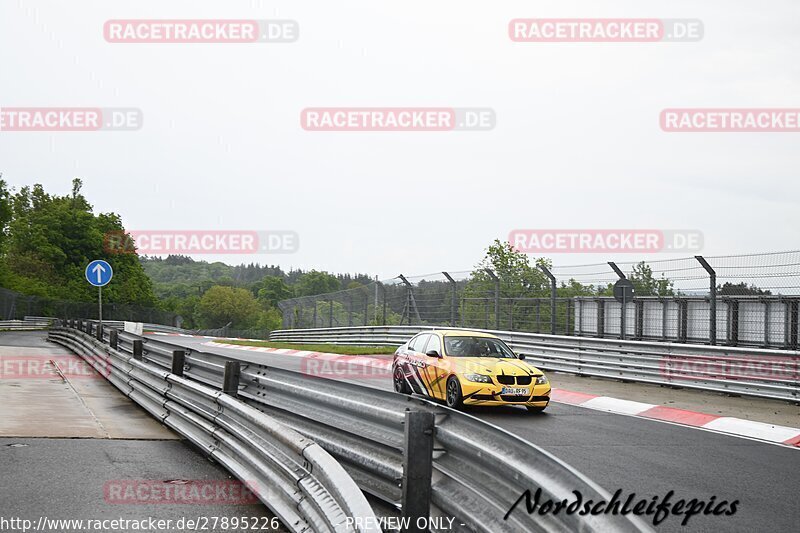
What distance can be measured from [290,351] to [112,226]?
79763mm

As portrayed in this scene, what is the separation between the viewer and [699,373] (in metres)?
15.7

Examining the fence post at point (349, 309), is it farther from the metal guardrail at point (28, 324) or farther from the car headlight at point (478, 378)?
the car headlight at point (478, 378)

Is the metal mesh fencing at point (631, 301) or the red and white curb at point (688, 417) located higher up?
the metal mesh fencing at point (631, 301)

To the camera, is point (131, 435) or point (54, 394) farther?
point (54, 394)

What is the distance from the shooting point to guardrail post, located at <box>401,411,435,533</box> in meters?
4.38

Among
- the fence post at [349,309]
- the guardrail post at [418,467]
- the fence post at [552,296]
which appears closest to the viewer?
the guardrail post at [418,467]

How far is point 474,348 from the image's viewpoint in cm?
1341

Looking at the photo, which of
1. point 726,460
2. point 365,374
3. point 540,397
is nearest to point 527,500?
point 726,460

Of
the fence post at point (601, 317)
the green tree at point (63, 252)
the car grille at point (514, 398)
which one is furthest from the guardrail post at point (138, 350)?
the green tree at point (63, 252)

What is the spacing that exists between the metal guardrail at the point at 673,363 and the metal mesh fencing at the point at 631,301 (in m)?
0.63

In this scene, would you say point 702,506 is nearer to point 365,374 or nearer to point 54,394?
point 54,394

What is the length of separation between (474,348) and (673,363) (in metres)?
4.98

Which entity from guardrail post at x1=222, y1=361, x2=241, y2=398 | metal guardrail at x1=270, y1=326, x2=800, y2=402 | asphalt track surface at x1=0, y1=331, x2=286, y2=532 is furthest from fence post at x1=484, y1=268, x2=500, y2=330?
guardrail post at x1=222, y1=361, x2=241, y2=398

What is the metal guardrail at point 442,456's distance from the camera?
3240mm
